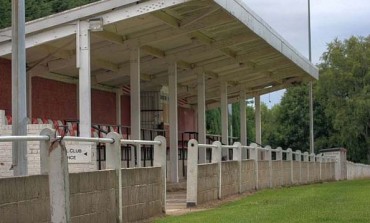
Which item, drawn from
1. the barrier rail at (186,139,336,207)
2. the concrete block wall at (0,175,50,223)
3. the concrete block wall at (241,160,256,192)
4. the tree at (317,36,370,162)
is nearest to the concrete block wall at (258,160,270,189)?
the barrier rail at (186,139,336,207)

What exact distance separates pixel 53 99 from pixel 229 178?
9.12m

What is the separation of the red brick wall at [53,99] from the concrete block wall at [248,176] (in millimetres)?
7794

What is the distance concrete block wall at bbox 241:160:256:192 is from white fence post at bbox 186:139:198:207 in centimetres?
544

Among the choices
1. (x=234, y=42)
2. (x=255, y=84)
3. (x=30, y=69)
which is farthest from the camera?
(x=255, y=84)

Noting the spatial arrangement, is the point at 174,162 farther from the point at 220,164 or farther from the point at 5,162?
the point at 5,162

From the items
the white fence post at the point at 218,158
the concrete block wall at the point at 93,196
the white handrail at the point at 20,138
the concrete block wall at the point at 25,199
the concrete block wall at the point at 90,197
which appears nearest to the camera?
the white handrail at the point at 20,138

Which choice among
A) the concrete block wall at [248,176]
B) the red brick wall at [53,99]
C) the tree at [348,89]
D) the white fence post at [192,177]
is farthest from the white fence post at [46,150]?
the tree at [348,89]

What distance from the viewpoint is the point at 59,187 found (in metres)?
9.30

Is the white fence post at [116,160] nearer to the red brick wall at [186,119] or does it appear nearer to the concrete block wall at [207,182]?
the concrete block wall at [207,182]

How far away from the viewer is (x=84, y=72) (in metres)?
20.0

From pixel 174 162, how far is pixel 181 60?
4262mm

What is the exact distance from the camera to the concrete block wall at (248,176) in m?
22.3

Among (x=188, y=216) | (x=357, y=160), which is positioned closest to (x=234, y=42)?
(x=188, y=216)

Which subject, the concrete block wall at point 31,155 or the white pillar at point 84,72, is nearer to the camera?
the concrete block wall at point 31,155
